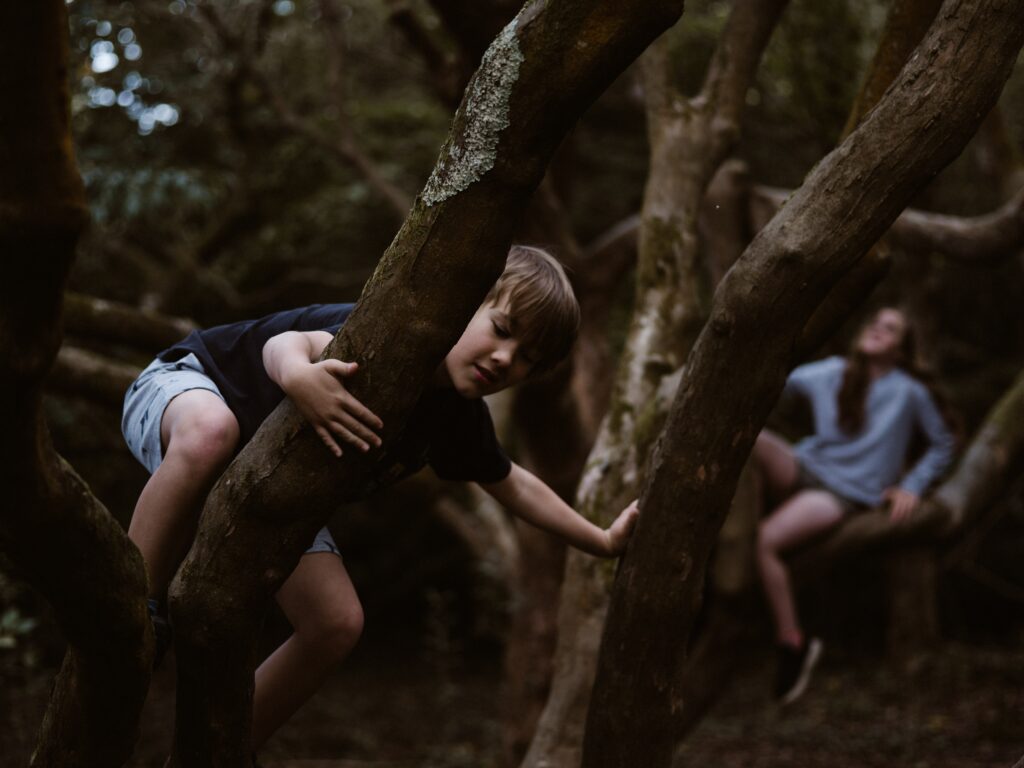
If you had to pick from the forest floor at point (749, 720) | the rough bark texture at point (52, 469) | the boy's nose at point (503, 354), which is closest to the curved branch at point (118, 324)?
the forest floor at point (749, 720)

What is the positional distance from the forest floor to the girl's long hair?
1.93m

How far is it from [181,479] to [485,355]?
2.04 feet

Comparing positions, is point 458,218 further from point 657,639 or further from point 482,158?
point 657,639

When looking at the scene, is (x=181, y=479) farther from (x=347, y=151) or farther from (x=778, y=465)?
(x=347, y=151)

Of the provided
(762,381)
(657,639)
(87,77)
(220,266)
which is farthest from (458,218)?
(220,266)

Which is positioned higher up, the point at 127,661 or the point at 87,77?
the point at 127,661

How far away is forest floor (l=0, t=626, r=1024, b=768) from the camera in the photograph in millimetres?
6105

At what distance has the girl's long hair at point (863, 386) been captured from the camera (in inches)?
188

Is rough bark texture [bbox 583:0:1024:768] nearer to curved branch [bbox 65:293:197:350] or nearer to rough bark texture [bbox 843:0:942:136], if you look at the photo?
rough bark texture [bbox 843:0:942:136]

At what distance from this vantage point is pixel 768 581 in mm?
4527

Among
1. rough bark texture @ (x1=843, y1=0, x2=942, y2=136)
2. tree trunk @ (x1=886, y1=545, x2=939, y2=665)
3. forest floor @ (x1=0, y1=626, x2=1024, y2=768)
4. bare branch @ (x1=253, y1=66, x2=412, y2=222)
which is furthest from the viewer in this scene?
tree trunk @ (x1=886, y1=545, x2=939, y2=665)

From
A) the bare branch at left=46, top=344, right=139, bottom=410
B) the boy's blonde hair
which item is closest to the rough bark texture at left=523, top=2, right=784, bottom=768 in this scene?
the boy's blonde hair

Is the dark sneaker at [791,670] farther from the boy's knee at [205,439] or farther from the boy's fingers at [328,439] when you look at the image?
the boy's fingers at [328,439]

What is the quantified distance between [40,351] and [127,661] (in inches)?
22.4
